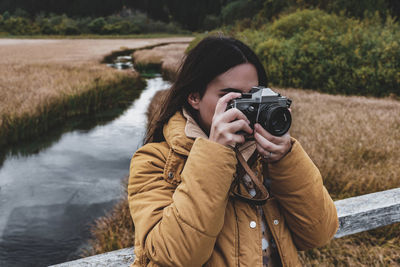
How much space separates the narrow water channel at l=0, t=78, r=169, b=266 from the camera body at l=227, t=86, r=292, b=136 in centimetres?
272

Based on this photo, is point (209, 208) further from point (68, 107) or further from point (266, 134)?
point (68, 107)

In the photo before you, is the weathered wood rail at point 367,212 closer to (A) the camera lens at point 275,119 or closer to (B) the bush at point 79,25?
(A) the camera lens at point 275,119

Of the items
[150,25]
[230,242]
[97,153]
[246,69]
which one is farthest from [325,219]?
[150,25]

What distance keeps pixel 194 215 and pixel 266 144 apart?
12.9 inches

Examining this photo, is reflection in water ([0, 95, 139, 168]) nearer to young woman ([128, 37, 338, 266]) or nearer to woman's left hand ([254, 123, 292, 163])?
young woman ([128, 37, 338, 266])

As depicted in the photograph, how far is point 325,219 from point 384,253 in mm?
1459

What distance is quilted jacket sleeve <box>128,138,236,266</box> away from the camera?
35.0 inches

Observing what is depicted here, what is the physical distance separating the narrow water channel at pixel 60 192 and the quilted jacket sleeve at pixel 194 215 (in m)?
2.45

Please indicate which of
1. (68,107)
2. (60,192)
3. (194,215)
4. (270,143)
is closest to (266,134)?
(270,143)

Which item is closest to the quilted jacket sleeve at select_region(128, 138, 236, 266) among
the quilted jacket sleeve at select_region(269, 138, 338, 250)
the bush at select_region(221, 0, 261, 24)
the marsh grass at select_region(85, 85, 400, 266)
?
the quilted jacket sleeve at select_region(269, 138, 338, 250)

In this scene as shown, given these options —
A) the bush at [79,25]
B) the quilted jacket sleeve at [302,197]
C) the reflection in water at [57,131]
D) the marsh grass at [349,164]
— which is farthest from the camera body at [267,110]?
the bush at [79,25]

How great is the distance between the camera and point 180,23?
7031 centimetres

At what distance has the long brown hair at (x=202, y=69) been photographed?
3.95ft

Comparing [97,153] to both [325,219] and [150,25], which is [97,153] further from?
[150,25]
